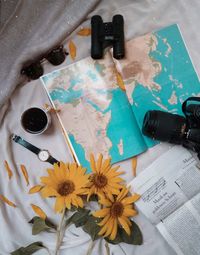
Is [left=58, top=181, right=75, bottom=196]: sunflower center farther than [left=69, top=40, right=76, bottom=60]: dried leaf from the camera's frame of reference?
No

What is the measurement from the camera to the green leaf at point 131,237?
82cm

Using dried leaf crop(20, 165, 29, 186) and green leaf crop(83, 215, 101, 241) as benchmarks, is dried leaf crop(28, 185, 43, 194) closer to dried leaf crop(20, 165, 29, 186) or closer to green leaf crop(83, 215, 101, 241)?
dried leaf crop(20, 165, 29, 186)

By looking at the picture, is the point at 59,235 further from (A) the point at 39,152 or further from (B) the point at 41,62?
(B) the point at 41,62

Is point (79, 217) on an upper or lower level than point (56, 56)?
lower

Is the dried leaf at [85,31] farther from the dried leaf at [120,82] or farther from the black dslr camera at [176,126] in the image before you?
the black dslr camera at [176,126]

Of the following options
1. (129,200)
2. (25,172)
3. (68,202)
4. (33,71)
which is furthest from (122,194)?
(33,71)

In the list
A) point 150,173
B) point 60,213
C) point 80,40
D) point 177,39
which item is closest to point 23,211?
point 60,213

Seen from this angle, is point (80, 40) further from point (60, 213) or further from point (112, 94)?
point (60, 213)

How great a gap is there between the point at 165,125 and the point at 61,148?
256 millimetres

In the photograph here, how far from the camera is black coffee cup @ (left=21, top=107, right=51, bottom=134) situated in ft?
2.81

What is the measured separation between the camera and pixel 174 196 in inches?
33.8

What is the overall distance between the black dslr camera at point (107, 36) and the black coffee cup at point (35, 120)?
190 mm

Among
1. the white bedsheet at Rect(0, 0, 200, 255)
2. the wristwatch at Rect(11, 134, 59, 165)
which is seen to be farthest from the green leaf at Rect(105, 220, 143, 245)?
the wristwatch at Rect(11, 134, 59, 165)

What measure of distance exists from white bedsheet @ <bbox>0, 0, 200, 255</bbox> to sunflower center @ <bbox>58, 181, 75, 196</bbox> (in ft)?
0.21
